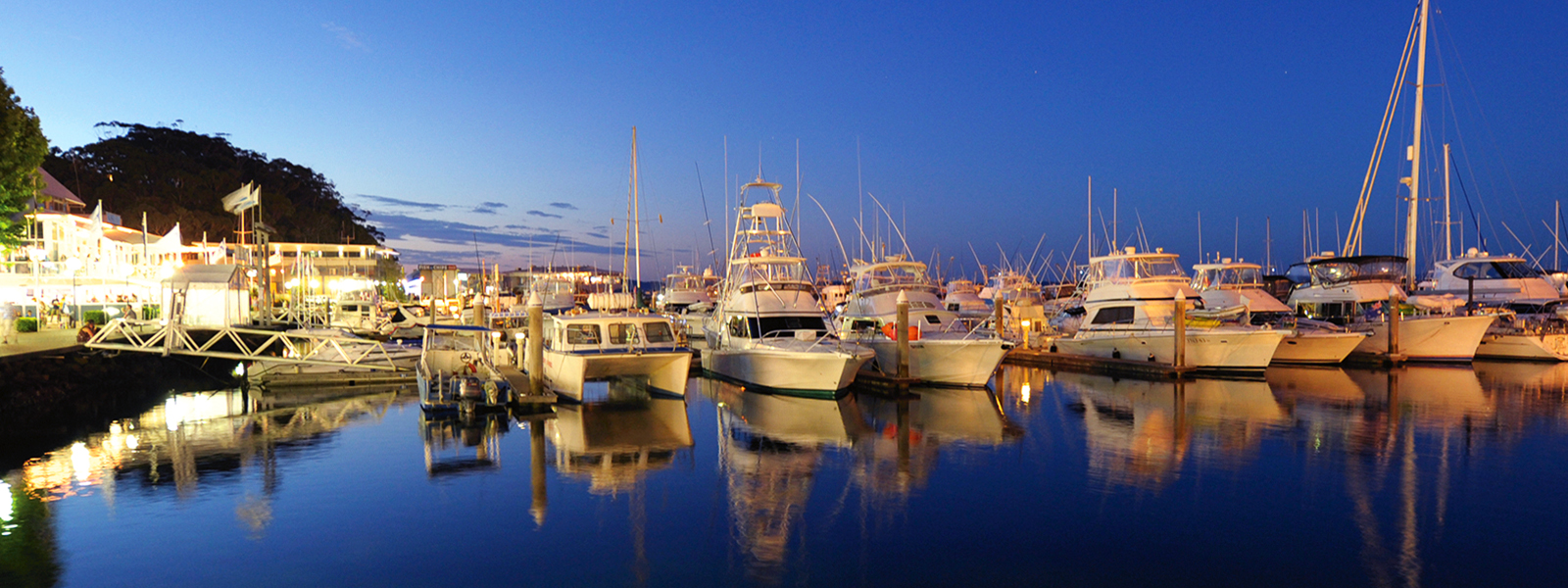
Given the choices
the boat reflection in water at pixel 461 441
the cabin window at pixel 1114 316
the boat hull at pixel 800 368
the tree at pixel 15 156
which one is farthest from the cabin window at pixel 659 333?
the tree at pixel 15 156

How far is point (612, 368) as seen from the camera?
64.9ft

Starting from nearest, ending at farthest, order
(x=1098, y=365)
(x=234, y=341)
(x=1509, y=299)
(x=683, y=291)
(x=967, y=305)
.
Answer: (x=234, y=341) < (x=1098, y=365) < (x=1509, y=299) < (x=967, y=305) < (x=683, y=291)

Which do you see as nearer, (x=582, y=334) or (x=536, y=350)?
(x=536, y=350)

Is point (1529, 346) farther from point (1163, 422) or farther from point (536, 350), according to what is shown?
point (536, 350)

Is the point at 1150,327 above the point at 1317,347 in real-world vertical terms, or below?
above

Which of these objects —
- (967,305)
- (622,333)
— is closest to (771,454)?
(622,333)

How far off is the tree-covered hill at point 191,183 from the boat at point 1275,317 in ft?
229

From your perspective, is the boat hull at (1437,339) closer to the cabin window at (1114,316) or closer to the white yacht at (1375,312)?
the white yacht at (1375,312)

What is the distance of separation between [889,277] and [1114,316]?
769cm

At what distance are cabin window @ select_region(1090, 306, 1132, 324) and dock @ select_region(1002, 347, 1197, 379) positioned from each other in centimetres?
144

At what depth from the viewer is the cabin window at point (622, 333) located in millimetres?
20503

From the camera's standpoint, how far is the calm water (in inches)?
360

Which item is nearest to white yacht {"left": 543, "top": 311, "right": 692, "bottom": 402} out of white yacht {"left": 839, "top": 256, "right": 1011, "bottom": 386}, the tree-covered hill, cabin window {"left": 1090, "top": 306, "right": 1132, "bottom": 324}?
white yacht {"left": 839, "top": 256, "right": 1011, "bottom": 386}

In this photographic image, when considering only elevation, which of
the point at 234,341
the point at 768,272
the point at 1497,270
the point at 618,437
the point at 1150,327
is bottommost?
the point at 618,437
